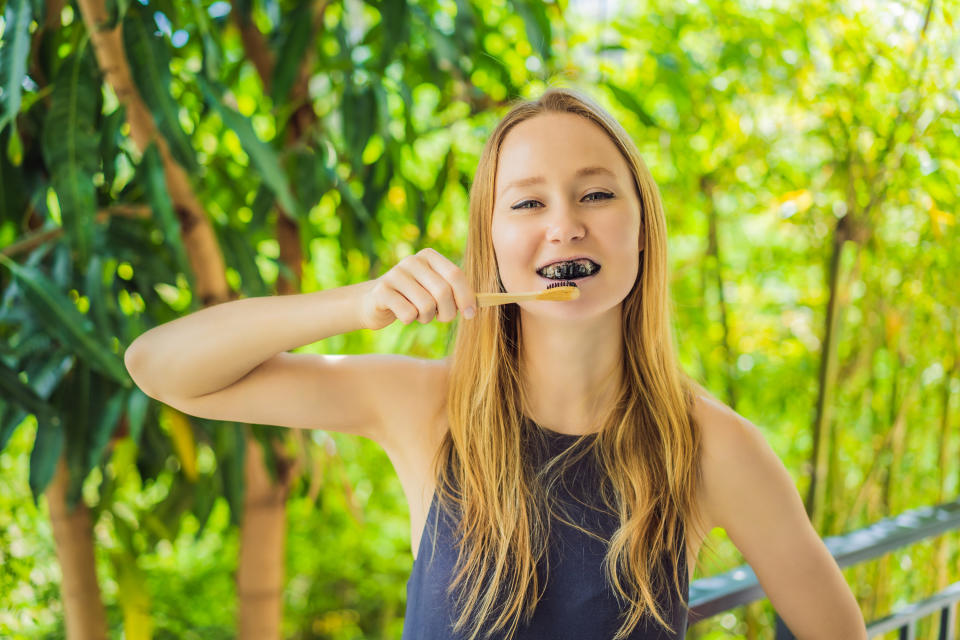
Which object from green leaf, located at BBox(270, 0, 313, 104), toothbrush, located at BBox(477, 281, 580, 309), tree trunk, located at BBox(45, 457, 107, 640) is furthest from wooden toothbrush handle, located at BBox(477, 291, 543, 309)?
tree trunk, located at BBox(45, 457, 107, 640)

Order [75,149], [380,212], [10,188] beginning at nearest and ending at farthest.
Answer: [75,149]
[10,188]
[380,212]

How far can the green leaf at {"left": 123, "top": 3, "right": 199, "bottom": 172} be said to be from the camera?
98 centimetres

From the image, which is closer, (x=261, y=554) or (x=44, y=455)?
(x=44, y=455)

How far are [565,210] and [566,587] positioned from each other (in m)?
0.37

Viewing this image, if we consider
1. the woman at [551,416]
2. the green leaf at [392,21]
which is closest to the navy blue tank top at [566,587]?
the woman at [551,416]

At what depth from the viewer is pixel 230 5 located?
4.51 ft

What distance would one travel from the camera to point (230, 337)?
2.38 feet

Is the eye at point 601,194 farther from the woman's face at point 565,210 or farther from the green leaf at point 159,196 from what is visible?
the green leaf at point 159,196

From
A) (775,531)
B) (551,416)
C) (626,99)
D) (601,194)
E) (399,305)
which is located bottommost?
(775,531)

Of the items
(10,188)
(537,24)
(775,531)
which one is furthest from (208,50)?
(775,531)

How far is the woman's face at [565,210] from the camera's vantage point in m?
0.77

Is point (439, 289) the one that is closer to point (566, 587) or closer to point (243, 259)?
point (566, 587)

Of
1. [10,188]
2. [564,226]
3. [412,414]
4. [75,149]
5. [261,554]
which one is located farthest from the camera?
[261,554]

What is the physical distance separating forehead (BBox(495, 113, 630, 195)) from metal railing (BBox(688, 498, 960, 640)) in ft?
1.76
